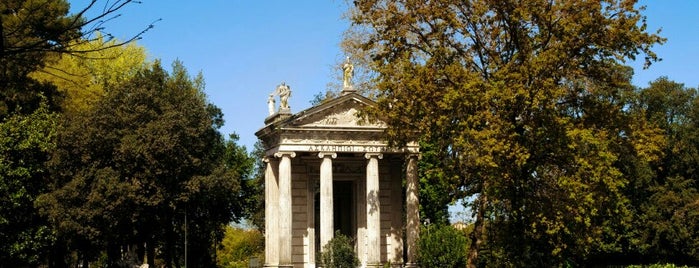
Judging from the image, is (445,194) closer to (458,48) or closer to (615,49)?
(458,48)

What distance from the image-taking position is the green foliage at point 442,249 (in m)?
34.2

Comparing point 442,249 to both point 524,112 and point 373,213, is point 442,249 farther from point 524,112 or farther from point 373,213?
point 524,112

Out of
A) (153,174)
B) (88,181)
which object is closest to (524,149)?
(153,174)

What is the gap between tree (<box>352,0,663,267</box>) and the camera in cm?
2636

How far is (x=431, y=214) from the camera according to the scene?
49.1m

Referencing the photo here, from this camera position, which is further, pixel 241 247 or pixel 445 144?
pixel 241 247

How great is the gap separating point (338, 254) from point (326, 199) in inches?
110

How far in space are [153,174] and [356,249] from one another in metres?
10.3

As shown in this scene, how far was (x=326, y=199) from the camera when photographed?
35.2 meters

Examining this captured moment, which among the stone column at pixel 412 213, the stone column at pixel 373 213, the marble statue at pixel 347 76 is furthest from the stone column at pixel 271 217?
the stone column at pixel 412 213

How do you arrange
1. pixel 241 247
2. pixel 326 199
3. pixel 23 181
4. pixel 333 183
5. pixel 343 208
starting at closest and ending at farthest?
1. pixel 326 199
2. pixel 23 181
3. pixel 333 183
4. pixel 343 208
5. pixel 241 247

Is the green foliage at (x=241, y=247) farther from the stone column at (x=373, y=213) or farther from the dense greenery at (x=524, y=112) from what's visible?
the dense greenery at (x=524, y=112)

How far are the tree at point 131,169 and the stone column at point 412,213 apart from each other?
9.76 metres

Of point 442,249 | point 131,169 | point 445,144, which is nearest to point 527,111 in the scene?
point 445,144
